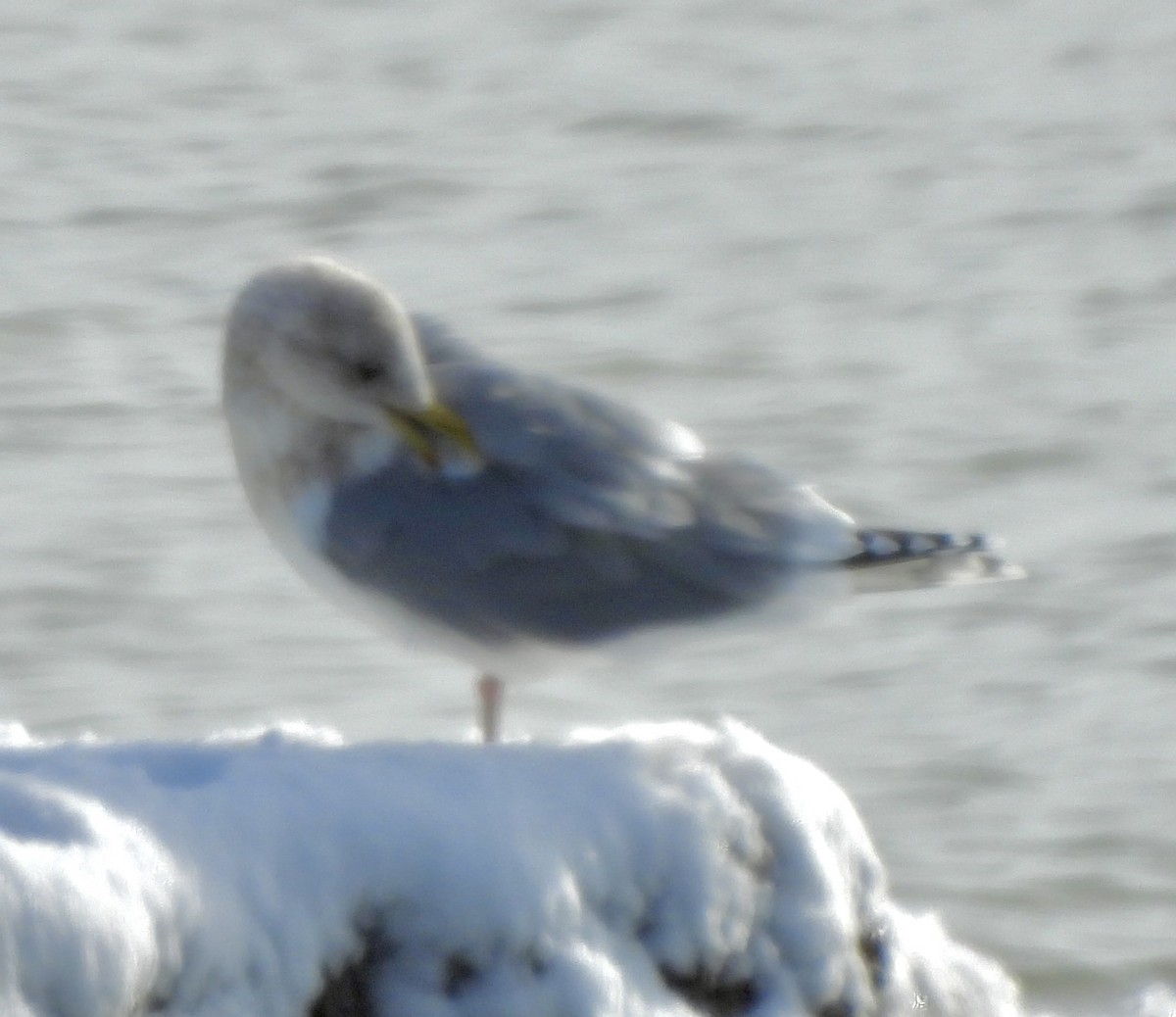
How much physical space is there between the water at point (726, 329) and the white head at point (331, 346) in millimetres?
1011

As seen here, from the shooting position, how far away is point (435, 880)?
2930 mm

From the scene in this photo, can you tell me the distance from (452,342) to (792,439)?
3251 millimetres

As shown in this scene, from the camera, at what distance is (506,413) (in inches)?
153

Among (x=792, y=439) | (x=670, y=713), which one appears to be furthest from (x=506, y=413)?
(x=792, y=439)

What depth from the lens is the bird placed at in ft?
12.6

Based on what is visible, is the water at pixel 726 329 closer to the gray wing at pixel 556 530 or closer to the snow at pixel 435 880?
the gray wing at pixel 556 530

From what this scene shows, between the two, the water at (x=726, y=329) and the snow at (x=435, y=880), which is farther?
the water at (x=726, y=329)

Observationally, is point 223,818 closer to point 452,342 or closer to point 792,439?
point 452,342

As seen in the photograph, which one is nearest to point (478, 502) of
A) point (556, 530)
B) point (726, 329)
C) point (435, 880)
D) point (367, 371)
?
point (556, 530)

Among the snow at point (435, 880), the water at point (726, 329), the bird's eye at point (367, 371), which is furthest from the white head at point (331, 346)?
the water at point (726, 329)

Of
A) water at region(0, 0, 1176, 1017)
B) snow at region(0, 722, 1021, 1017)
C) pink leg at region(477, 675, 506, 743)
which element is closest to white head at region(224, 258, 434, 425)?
pink leg at region(477, 675, 506, 743)

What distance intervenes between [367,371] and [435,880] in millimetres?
1067

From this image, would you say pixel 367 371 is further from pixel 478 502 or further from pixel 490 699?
pixel 490 699

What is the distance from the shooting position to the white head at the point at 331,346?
381 cm
